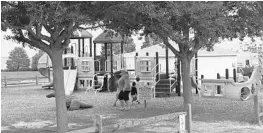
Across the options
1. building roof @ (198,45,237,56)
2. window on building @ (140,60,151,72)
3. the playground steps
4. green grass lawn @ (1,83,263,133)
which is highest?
building roof @ (198,45,237,56)

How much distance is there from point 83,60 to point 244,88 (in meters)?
11.2

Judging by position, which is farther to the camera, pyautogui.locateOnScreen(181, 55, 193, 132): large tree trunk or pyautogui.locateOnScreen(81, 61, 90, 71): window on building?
pyautogui.locateOnScreen(81, 61, 90, 71): window on building

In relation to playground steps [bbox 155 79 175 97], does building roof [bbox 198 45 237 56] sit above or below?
above

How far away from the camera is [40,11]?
736cm

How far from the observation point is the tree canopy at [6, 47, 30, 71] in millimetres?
56244

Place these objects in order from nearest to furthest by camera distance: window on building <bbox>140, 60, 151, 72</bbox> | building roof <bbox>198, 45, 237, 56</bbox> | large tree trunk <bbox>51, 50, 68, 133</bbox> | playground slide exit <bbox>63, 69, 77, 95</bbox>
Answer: large tree trunk <bbox>51, 50, 68, 133</bbox> < window on building <bbox>140, 60, 151, 72</bbox> < playground slide exit <bbox>63, 69, 77, 95</bbox> < building roof <bbox>198, 45, 237, 56</bbox>

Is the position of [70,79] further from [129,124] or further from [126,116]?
[129,124]

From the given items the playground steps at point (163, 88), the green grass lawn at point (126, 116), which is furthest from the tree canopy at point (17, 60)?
the green grass lawn at point (126, 116)

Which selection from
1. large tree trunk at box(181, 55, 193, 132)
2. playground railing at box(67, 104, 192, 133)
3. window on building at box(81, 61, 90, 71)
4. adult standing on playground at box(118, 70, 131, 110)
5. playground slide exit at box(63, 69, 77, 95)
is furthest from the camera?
window on building at box(81, 61, 90, 71)

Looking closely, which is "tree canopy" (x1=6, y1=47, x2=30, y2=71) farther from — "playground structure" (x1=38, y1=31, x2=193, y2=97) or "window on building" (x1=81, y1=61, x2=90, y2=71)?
"window on building" (x1=81, y1=61, x2=90, y2=71)

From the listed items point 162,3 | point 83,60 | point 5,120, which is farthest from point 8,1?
point 83,60

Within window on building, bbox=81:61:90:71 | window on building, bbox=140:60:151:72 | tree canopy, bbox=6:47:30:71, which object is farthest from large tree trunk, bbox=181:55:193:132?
tree canopy, bbox=6:47:30:71

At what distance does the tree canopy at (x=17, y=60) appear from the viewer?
5624 centimetres

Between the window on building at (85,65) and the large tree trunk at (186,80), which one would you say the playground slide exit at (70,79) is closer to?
the window on building at (85,65)
